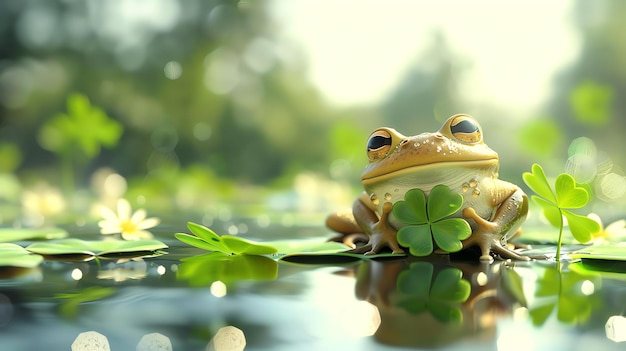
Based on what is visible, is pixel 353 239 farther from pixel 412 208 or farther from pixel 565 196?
pixel 565 196

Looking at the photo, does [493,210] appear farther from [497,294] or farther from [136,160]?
[136,160]

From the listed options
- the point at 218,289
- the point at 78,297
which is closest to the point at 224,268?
the point at 218,289

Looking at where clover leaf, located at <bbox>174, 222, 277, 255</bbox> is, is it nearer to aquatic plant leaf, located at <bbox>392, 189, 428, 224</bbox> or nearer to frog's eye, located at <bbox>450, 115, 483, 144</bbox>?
aquatic plant leaf, located at <bbox>392, 189, 428, 224</bbox>

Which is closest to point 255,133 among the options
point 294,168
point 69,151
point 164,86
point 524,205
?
point 294,168

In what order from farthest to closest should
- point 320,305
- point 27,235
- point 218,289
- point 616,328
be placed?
point 27,235 → point 218,289 → point 320,305 → point 616,328

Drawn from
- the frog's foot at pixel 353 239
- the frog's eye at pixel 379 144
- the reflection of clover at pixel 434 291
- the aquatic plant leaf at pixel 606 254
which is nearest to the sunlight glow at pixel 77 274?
the reflection of clover at pixel 434 291

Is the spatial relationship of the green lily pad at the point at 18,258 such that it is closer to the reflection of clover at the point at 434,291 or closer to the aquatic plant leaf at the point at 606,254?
the reflection of clover at the point at 434,291

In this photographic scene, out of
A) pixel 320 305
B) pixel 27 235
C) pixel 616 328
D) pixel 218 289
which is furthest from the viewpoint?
pixel 27 235
